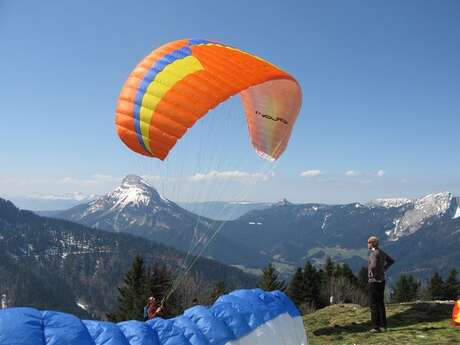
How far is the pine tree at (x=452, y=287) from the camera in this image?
78688 mm

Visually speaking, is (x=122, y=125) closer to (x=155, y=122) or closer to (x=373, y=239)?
(x=155, y=122)

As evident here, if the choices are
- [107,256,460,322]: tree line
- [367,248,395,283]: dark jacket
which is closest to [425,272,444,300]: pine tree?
[107,256,460,322]: tree line

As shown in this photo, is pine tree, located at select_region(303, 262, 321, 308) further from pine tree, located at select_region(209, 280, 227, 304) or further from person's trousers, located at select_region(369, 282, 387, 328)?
person's trousers, located at select_region(369, 282, 387, 328)

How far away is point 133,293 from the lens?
5506cm

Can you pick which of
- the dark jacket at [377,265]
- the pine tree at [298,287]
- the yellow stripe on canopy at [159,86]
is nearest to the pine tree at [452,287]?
the pine tree at [298,287]

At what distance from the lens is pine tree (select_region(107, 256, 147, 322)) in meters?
54.1

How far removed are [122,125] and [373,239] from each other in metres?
8.40

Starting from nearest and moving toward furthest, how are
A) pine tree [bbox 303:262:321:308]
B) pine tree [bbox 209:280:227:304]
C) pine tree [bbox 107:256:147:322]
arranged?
1. pine tree [bbox 107:256:147:322]
2. pine tree [bbox 209:280:227:304]
3. pine tree [bbox 303:262:321:308]

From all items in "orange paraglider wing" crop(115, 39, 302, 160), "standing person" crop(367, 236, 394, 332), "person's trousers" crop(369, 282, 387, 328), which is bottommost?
"person's trousers" crop(369, 282, 387, 328)

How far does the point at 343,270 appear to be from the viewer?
78188 millimetres

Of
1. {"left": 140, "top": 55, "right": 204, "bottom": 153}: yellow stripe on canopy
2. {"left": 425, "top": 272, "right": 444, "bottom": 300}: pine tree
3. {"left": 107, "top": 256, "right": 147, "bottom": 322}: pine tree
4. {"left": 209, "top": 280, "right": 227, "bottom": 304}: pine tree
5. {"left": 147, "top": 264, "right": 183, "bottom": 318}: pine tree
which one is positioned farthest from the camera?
{"left": 425, "top": 272, "right": 444, "bottom": 300}: pine tree

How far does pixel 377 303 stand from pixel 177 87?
883 cm

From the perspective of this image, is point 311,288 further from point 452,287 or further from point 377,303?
point 377,303

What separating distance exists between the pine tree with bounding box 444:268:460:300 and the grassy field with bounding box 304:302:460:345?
2803 inches
